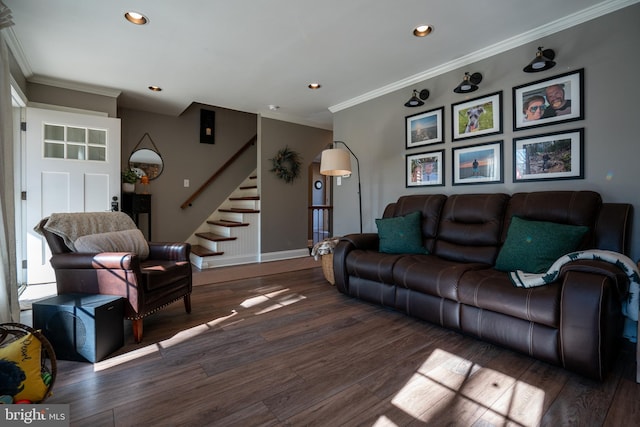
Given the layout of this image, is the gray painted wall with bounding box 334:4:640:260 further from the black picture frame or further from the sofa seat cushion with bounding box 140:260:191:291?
the black picture frame

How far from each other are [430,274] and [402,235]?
2.33 feet

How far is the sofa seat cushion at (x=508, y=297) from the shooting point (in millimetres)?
1704

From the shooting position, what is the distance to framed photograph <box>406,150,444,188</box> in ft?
11.1

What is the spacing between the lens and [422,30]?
2.60 metres

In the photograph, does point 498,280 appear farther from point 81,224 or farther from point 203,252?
point 203,252

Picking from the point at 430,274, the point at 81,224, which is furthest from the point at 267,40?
the point at 430,274

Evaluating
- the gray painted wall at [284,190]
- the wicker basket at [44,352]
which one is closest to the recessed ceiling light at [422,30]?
the gray painted wall at [284,190]

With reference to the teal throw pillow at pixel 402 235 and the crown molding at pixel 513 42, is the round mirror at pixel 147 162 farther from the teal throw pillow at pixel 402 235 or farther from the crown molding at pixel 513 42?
the teal throw pillow at pixel 402 235

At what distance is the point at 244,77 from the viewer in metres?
3.61

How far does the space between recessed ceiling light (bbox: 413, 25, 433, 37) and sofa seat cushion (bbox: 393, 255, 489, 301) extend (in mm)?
1978

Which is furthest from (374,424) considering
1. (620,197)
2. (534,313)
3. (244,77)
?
(244,77)

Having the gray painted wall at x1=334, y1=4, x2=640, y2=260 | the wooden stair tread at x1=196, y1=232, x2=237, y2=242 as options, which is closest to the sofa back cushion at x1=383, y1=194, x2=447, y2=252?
the gray painted wall at x1=334, y1=4, x2=640, y2=260

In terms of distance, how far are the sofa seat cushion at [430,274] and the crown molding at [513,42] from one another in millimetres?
2069

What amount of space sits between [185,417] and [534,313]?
194 cm
